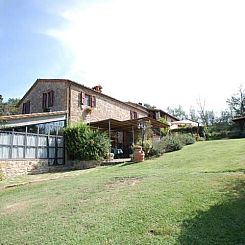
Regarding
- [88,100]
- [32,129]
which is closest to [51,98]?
[88,100]

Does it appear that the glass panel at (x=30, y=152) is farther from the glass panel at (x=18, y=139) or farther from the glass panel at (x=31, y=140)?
the glass panel at (x=18, y=139)

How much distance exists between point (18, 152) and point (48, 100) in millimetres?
7568

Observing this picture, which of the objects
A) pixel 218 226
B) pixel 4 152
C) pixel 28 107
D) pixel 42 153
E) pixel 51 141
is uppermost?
pixel 28 107

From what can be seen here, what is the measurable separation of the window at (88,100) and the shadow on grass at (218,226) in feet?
64.9

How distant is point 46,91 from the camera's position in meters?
26.2

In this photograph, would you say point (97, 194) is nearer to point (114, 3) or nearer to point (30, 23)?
point (114, 3)

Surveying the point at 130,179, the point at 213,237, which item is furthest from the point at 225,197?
the point at 130,179

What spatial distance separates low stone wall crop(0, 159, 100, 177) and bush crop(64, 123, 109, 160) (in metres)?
0.51

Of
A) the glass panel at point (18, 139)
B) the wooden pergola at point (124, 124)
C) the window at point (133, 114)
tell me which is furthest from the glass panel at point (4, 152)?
the window at point (133, 114)

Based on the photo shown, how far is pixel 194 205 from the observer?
686 cm

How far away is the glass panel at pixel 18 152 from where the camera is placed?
61.6 ft

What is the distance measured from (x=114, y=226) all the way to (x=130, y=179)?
5095 mm

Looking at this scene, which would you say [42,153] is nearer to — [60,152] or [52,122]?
[60,152]

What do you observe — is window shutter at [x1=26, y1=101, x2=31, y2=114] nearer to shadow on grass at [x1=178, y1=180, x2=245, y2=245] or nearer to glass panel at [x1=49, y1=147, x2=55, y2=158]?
glass panel at [x1=49, y1=147, x2=55, y2=158]
